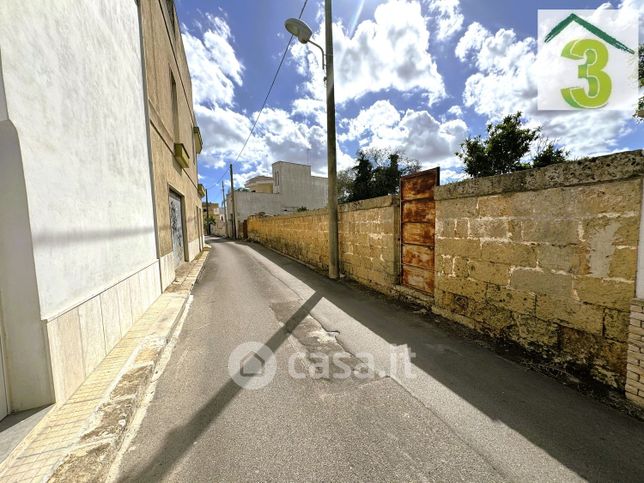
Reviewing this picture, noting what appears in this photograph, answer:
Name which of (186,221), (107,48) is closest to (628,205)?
(107,48)

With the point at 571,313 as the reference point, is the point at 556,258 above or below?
above

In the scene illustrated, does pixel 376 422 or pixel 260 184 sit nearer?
pixel 376 422

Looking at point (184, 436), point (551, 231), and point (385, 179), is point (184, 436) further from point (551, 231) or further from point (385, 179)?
point (385, 179)

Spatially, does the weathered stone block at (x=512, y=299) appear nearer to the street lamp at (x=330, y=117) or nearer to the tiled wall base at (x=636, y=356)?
the tiled wall base at (x=636, y=356)

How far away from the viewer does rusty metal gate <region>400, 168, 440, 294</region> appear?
14.6 ft

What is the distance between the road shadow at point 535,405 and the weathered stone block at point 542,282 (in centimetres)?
86

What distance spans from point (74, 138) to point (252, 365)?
10.1 feet

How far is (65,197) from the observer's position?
96.7 inches

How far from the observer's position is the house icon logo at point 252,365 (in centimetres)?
253

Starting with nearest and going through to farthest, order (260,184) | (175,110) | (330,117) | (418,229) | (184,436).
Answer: (184,436) < (418,229) < (330,117) < (175,110) < (260,184)

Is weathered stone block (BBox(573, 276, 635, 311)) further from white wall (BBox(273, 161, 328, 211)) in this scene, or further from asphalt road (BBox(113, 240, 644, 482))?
white wall (BBox(273, 161, 328, 211))

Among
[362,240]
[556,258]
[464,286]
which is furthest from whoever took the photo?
[362,240]

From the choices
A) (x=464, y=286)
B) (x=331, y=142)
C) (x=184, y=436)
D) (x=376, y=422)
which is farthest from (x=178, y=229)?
(x=376, y=422)

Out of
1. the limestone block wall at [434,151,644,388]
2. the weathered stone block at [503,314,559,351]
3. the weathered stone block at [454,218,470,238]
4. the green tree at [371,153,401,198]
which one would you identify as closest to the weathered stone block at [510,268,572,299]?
the limestone block wall at [434,151,644,388]
